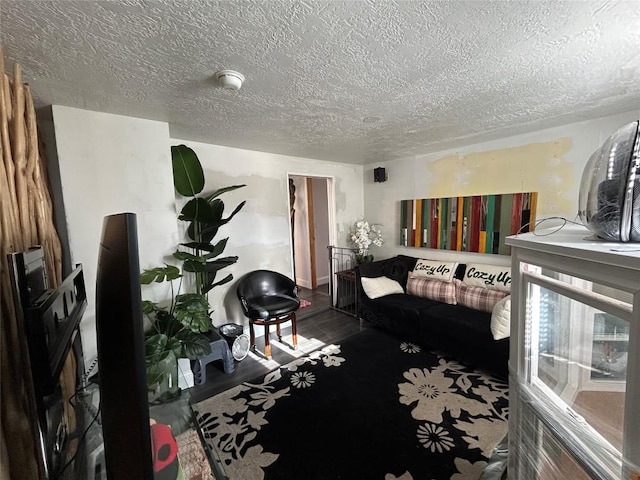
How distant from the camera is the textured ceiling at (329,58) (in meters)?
0.98

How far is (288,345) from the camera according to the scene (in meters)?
2.93

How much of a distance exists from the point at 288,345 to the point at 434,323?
159cm

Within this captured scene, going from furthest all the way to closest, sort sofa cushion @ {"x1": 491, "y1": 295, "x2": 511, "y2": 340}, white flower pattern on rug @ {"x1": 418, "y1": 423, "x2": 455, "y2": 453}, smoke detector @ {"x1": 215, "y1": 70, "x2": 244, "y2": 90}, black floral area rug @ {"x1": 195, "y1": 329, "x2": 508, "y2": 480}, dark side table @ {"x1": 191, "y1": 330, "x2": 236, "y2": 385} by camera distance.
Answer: dark side table @ {"x1": 191, "y1": 330, "x2": 236, "y2": 385} < sofa cushion @ {"x1": 491, "y1": 295, "x2": 511, "y2": 340} < white flower pattern on rug @ {"x1": 418, "y1": 423, "x2": 455, "y2": 453} < black floral area rug @ {"x1": 195, "y1": 329, "x2": 508, "y2": 480} < smoke detector @ {"x1": 215, "y1": 70, "x2": 244, "y2": 90}

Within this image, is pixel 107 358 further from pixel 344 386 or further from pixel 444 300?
pixel 444 300

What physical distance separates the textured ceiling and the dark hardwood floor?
200cm

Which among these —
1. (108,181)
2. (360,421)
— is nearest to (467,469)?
(360,421)

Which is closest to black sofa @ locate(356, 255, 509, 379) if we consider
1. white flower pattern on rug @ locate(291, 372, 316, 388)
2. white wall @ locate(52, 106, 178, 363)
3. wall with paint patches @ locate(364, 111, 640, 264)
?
wall with paint patches @ locate(364, 111, 640, 264)

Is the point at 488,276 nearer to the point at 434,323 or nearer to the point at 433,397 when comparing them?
→ the point at 434,323

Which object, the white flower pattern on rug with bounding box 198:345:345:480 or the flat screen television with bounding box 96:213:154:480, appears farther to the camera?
the white flower pattern on rug with bounding box 198:345:345:480

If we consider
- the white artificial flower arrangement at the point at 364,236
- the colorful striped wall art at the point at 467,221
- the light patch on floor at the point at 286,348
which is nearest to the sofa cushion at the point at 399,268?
the colorful striped wall art at the point at 467,221

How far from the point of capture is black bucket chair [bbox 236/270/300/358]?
265cm

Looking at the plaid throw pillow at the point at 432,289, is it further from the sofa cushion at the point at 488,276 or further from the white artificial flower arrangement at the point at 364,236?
the white artificial flower arrangement at the point at 364,236

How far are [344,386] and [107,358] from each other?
6.48ft

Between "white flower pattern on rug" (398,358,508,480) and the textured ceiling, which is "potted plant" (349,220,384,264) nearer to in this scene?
"white flower pattern on rug" (398,358,508,480)
